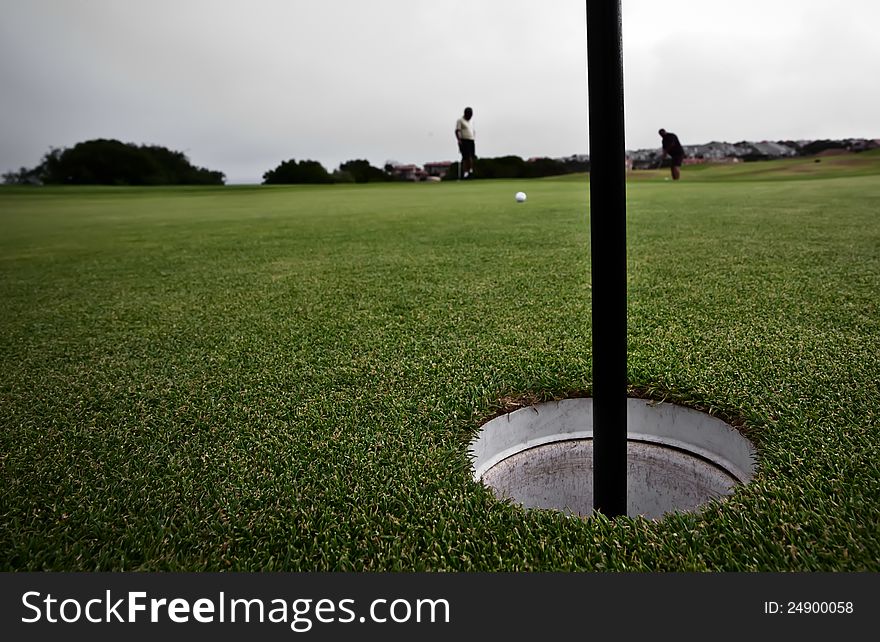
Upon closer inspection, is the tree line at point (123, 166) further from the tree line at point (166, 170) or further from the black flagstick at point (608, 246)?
the black flagstick at point (608, 246)

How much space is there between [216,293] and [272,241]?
7.82 ft

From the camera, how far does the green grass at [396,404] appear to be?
1006 millimetres

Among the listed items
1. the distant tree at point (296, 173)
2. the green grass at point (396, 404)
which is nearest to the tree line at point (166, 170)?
the distant tree at point (296, 173)

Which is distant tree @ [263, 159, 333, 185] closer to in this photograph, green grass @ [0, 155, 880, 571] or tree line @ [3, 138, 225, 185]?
tree line @ [3, 138, 225, 185]

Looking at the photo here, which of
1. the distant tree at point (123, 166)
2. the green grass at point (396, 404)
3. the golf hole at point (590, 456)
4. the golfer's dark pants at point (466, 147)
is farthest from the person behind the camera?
the distant tree at point (123, 166)

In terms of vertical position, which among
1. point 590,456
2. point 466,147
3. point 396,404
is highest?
point 466,147

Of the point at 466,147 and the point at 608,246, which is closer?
the point at 608,246

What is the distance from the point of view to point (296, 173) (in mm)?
25000

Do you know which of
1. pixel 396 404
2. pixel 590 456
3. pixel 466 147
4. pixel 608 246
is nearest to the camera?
pixel 608 246

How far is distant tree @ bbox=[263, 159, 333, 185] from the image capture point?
2459 centimetres

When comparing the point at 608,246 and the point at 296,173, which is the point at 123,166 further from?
the point at 608,246

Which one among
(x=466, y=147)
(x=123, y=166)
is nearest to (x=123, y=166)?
(x=123, y=166)

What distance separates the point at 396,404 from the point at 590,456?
655mm

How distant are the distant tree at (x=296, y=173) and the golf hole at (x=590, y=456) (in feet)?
79.4
